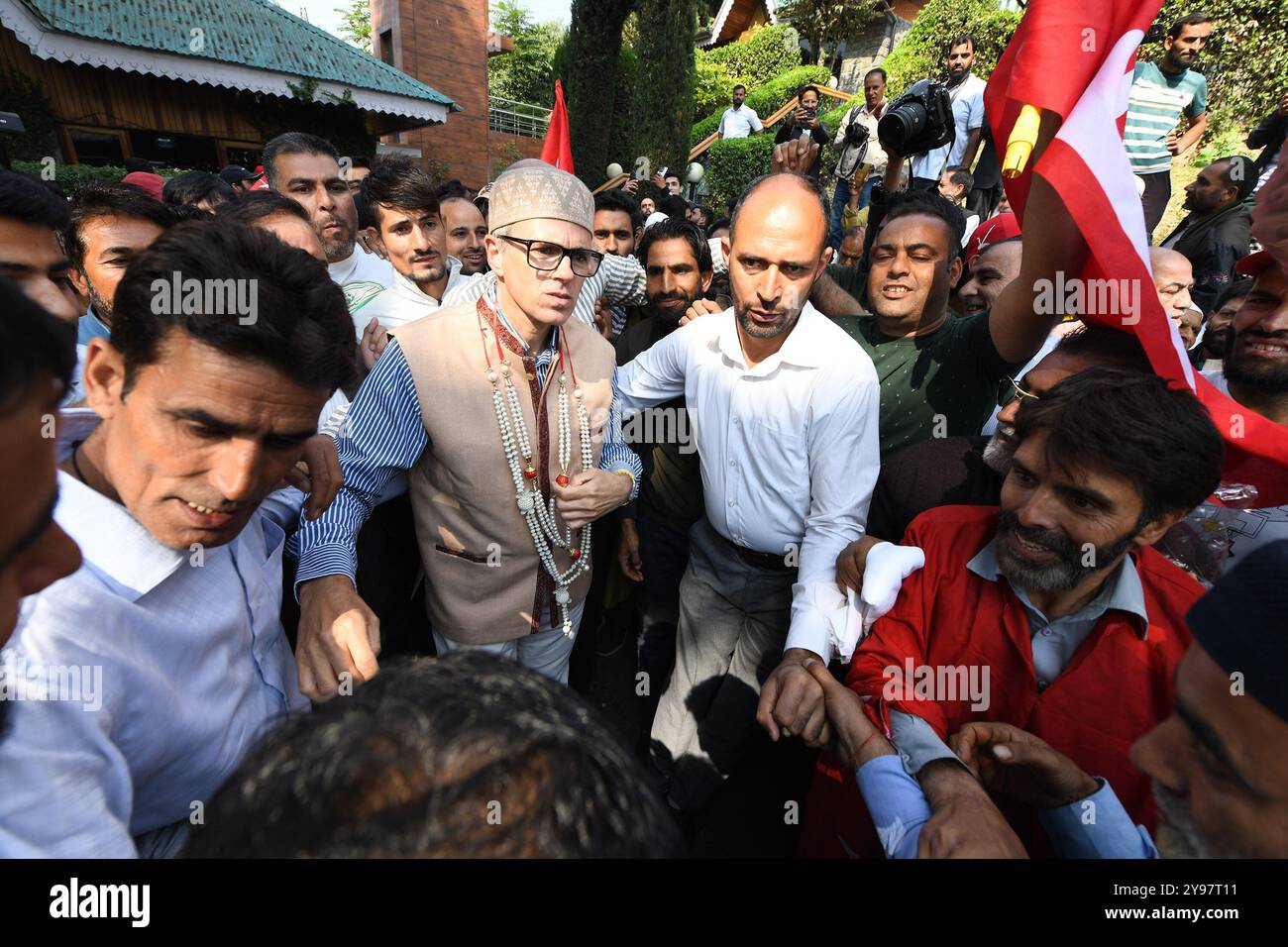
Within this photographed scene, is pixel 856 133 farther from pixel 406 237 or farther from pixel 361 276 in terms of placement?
pixel 361 276

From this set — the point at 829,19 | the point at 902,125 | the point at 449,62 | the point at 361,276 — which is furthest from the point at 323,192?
the point at 829,19

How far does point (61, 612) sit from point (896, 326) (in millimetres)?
2952

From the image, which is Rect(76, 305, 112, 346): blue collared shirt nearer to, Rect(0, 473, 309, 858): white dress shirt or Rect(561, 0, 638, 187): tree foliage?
Rect(0, 473, 309, 858): white dress shirt

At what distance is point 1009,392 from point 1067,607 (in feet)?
2.97

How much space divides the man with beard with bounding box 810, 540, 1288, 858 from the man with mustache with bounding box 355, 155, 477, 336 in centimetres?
296

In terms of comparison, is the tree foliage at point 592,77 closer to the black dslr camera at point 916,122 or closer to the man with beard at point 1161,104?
the man with beard at point 1161,104

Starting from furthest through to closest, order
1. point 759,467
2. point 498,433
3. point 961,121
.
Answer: point 961,121 → point 759,467 → point 498,433

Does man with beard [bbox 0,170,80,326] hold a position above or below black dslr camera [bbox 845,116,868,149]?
below

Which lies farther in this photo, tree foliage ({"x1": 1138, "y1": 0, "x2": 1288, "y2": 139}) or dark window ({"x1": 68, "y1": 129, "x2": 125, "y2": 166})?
dark window ({"x1": 68, "y1": 129, "x2": 125, "y2": 166})

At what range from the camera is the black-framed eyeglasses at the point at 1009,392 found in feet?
6.40

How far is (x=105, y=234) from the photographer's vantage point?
7.00 ft

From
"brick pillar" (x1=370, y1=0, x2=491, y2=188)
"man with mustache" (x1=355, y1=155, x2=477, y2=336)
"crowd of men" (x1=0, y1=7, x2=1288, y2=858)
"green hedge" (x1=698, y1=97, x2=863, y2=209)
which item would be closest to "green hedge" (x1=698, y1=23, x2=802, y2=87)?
"green hedge" (x1=698, y1=97, x2=863, y2=209)

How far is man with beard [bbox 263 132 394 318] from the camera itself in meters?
3.59
